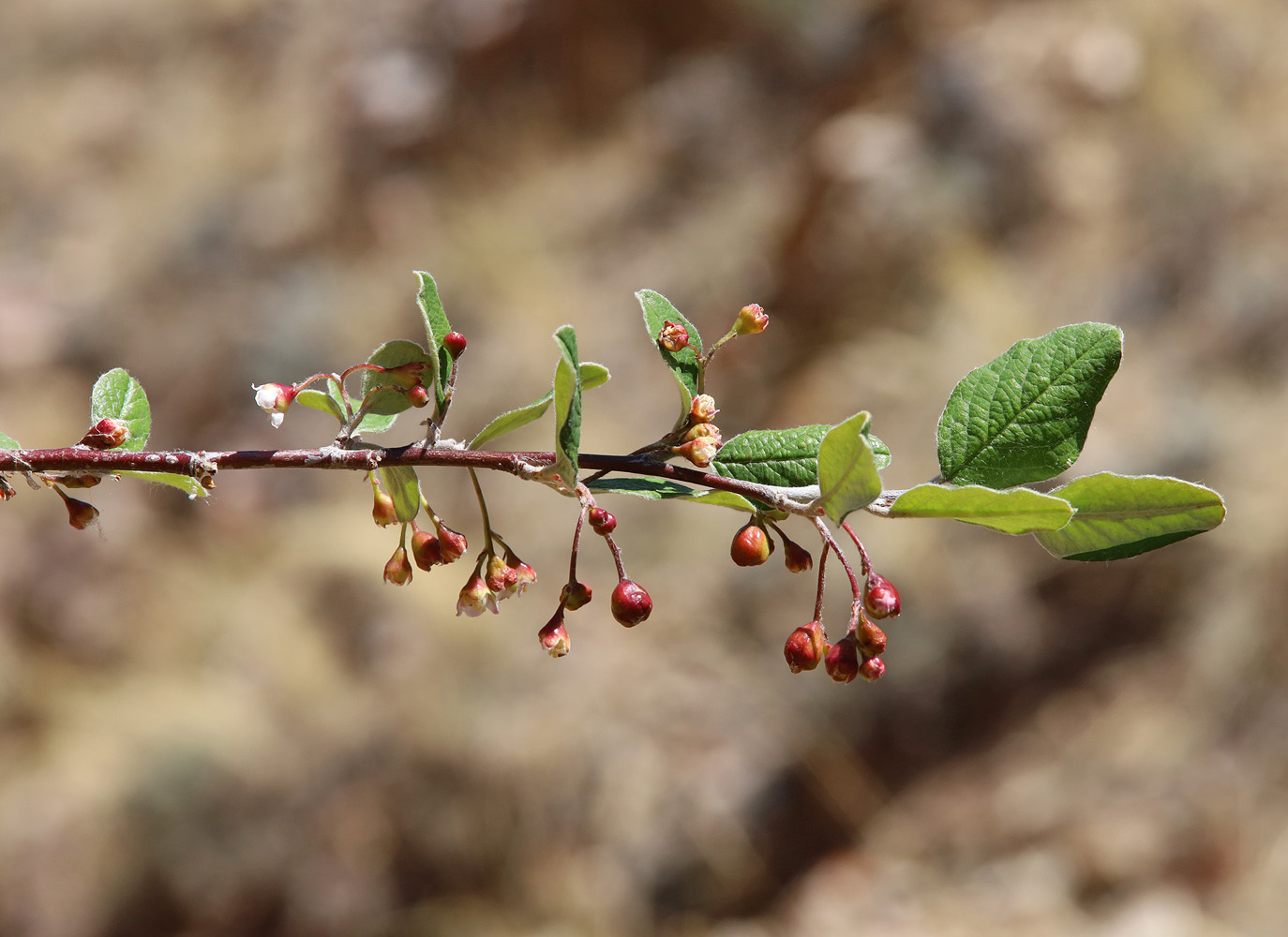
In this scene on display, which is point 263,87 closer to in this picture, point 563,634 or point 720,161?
point 720,161

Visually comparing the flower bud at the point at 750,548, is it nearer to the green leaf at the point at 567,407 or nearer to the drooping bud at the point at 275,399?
the green leaf at the point at 567,407

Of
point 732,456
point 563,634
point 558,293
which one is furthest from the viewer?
point 558,293

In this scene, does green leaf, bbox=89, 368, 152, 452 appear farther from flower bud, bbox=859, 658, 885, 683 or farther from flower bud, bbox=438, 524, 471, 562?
flower bud, bbox=859, 658, 885, 683

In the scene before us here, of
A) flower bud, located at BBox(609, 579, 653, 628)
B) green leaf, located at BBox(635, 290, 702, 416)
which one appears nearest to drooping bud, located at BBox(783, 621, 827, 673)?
flower bud, located at BBox(609, 579, 653, 628)

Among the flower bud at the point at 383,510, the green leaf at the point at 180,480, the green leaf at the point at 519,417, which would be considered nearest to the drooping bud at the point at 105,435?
the green leaf at the point at 180,480

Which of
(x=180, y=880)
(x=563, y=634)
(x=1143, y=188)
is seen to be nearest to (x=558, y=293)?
(x=1143, y=188)

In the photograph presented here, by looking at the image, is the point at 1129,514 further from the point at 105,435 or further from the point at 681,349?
the point at 105,435

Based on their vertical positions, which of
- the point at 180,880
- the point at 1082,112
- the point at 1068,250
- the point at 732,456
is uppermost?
the point at 1082,112
